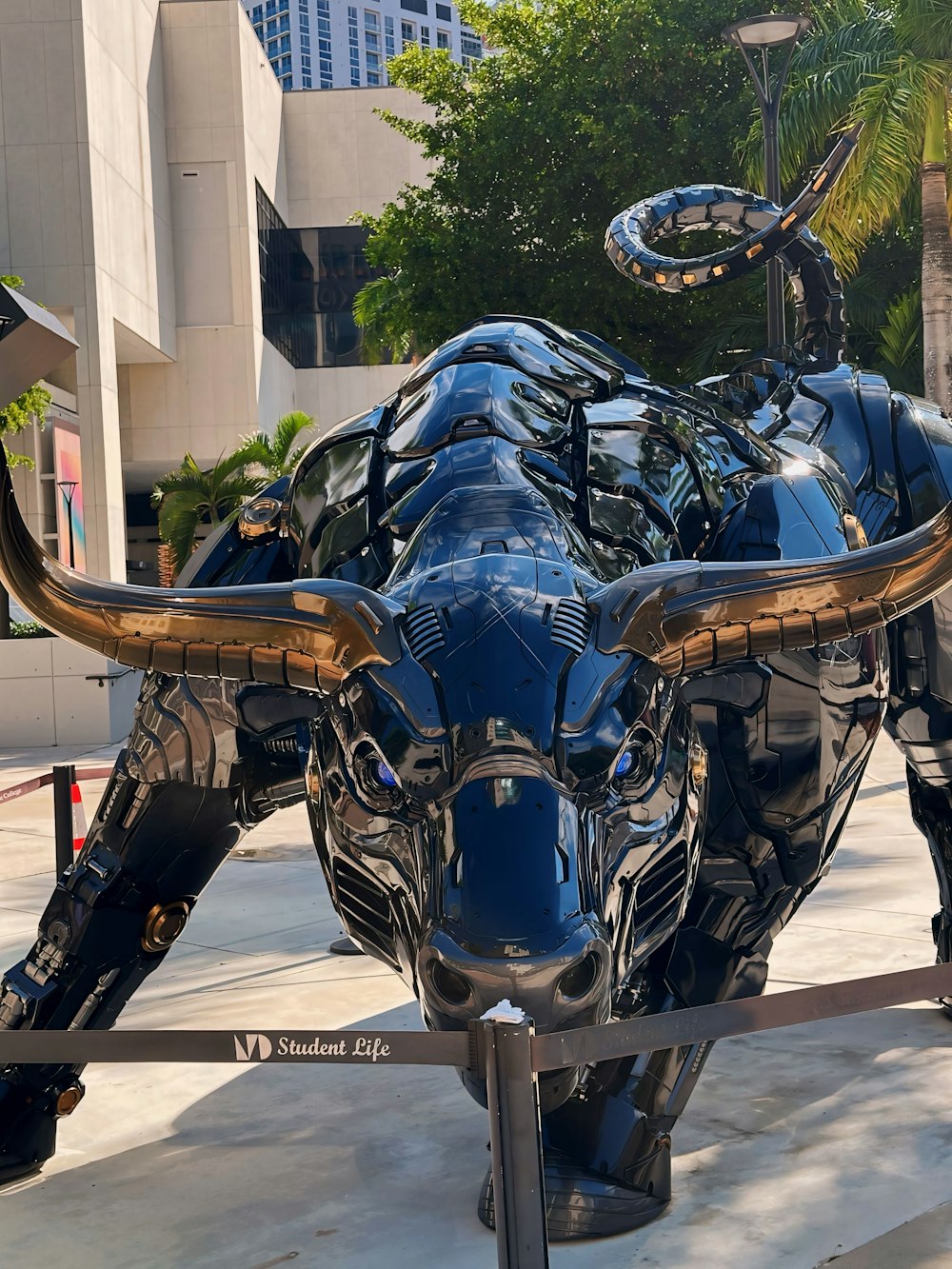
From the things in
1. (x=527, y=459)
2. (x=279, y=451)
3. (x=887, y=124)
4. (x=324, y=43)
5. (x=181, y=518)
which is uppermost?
(x=324, y=43)

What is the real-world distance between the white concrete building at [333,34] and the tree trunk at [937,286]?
120390mm

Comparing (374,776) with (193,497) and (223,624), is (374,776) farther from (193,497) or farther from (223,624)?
(193,497)

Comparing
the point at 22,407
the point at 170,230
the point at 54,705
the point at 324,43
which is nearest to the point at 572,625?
the point at 22,407

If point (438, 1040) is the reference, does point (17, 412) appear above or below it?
above

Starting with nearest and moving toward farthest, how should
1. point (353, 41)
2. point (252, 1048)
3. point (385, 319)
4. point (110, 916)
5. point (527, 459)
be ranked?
point (252, 1048) → point (527, 459) → point (110, 916) → point (385, 319) → point (353, 41)

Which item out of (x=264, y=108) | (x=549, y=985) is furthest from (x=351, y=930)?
(x=264, y=108)

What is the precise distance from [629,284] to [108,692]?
8688 millimetres

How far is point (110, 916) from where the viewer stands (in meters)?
3.91

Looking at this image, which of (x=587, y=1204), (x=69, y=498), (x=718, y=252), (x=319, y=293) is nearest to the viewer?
(x=587, y=1204)

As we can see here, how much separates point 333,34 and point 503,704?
140 metres

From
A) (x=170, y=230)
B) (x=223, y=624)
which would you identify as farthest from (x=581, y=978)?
(x=170, y=230)

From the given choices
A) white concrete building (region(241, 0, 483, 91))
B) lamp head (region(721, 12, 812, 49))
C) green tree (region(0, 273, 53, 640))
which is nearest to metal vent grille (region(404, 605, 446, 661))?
lamp head (region(721, 12, 812, 49))

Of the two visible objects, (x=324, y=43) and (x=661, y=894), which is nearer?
(x=661, y=894)

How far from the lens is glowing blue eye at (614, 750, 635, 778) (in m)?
2.50
